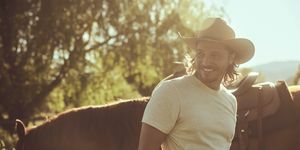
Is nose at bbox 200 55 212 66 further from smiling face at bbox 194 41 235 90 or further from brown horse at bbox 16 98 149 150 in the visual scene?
brown horse at bbox 16 98 149 150

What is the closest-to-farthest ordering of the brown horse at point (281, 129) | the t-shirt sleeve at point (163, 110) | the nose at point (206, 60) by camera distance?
the t-shirt sleeve at point (163, 110) < the nose at point (206, 60) < the brown horse at point (281, 129)

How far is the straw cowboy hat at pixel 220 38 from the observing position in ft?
10.2

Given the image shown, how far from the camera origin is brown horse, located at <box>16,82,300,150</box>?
15.1ft

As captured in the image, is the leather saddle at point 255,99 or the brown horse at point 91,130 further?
the leather saddle at point 255,99

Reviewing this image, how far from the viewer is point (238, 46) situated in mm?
3268

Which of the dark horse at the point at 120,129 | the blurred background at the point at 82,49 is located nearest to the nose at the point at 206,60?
the dark horse at the point at 120,129

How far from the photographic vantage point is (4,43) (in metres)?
17.2

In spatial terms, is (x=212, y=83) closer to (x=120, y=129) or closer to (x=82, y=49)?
(x=120, y=129)

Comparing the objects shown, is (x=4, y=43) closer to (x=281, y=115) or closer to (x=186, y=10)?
(x=186, y=10)

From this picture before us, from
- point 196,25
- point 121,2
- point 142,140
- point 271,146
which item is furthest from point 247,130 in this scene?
point 196,25

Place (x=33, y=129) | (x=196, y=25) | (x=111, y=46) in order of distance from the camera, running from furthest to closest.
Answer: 1. (x=196, y=25)
2. (x=111, y=46)
3. (x=33, y=129)

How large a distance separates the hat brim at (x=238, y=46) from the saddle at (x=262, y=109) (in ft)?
5.53

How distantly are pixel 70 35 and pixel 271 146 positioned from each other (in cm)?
1345

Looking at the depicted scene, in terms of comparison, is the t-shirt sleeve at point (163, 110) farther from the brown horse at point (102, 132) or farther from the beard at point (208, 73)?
the brown horse at point (102, 132)
